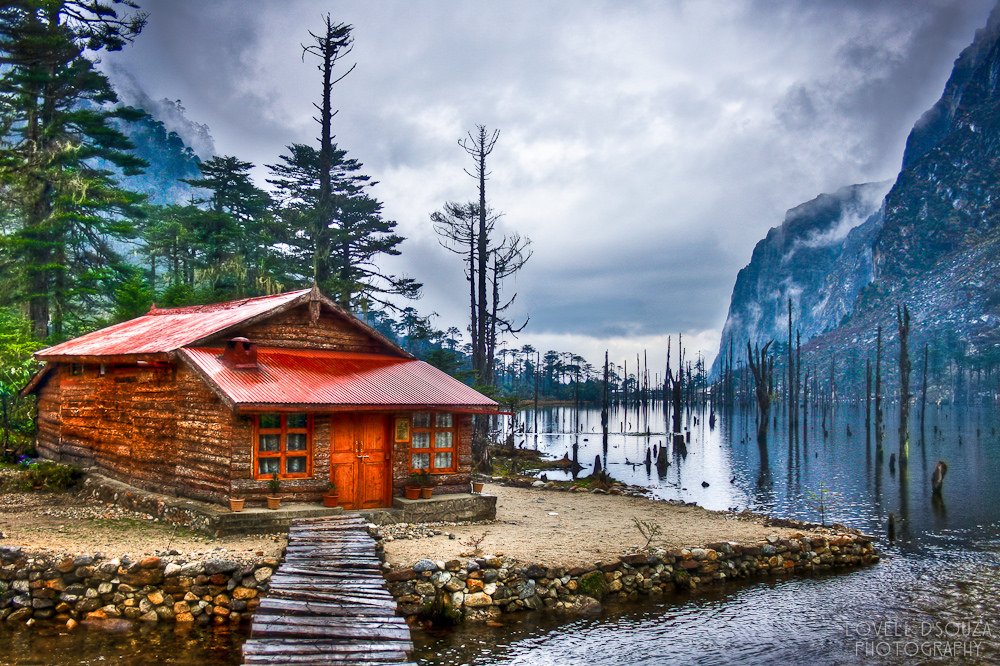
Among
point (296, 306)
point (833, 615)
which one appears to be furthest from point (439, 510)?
point (833, 615)

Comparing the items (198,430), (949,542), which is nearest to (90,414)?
(198,430)

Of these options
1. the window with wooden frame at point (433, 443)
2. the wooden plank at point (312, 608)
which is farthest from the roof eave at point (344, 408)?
the wooden plank at point (312, 608)

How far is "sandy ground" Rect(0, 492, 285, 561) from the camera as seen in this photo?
14.5 m

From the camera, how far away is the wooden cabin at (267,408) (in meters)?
17.0

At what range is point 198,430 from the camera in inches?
691

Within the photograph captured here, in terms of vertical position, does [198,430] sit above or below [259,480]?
above

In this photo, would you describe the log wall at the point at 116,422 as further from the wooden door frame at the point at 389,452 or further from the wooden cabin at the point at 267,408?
the wooden door frame at the point at 389,452

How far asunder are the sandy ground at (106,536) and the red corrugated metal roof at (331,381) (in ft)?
10.0

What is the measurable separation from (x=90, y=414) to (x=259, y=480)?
28.7 ft

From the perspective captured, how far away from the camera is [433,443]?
2000 centimetres

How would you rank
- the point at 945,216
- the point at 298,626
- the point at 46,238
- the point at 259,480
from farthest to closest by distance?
the point at 945,216
the point at 46,238
the point at 259,480
the point at 298,626

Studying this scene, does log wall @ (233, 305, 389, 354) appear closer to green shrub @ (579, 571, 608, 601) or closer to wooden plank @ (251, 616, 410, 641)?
wooden plank @ (251, 616, 410, 641)

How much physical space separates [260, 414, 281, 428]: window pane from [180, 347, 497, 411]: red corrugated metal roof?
73 cm

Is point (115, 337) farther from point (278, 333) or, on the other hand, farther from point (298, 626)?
point (298, 626)
